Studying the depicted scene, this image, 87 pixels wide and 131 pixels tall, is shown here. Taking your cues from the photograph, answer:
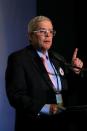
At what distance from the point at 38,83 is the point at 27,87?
7cm

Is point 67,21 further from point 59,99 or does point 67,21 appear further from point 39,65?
point 59,99

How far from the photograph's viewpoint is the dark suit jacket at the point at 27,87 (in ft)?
7.20

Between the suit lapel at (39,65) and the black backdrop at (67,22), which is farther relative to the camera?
the black backdrop at (67,22)

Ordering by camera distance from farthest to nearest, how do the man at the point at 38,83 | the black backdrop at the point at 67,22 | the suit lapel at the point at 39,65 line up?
the black backdrop at the point at 67,22, the suit lapel at the point at 39,65, the man at the point at 38,83

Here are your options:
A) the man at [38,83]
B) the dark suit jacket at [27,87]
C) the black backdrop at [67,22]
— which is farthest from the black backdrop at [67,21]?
the dark suit jacket at [27,87]

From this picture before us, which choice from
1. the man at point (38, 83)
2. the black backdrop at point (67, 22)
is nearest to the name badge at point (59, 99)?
the man at point (38, 83)

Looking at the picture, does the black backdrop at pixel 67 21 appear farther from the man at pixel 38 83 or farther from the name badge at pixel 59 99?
the name badge at pixel 59 99

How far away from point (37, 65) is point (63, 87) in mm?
214

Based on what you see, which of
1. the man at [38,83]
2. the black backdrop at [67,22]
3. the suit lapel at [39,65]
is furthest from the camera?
the black backdrop at [67,22]

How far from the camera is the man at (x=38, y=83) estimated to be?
218 cm

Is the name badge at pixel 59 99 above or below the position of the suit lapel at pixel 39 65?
below

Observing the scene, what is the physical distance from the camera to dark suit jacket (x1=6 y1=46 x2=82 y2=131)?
2193 millimetres

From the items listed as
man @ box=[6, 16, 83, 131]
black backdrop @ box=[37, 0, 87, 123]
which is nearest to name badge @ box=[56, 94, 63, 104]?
man @ box=[6, 16, 83, 131]

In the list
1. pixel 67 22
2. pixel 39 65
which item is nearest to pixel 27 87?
pixel 39 65
